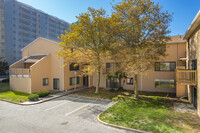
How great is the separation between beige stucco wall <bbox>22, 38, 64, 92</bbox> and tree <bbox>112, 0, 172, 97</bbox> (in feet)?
34.4

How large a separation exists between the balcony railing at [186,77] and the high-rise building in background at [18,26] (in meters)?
58.4

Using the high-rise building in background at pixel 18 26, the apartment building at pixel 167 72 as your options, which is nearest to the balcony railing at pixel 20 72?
the apartment building at pixel 167 72

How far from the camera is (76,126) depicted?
793cm

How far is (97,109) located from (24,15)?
6122cm

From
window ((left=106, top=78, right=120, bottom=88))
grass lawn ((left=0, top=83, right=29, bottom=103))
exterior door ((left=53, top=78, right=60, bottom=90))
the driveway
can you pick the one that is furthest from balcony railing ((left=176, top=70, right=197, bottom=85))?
grass lawn ((left=0, top=83, right=29, bottom=103))

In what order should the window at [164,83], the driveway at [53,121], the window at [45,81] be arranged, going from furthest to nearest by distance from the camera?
the window at [45,81] → the window at [164,83] → the driveway at [53,121]

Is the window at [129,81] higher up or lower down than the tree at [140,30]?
lower down

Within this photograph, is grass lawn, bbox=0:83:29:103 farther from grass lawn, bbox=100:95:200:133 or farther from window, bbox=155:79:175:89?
window, bbox=155:79:175:89

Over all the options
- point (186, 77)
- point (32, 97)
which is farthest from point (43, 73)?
point (186, 77)

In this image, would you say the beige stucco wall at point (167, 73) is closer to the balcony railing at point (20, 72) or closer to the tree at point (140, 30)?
the tree at point (140, 30)

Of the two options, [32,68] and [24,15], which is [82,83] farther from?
[24,15]

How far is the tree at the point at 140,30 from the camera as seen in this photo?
12.5m

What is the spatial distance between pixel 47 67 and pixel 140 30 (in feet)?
50.0

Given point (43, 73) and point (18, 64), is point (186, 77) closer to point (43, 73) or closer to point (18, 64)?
point (43, 73)
